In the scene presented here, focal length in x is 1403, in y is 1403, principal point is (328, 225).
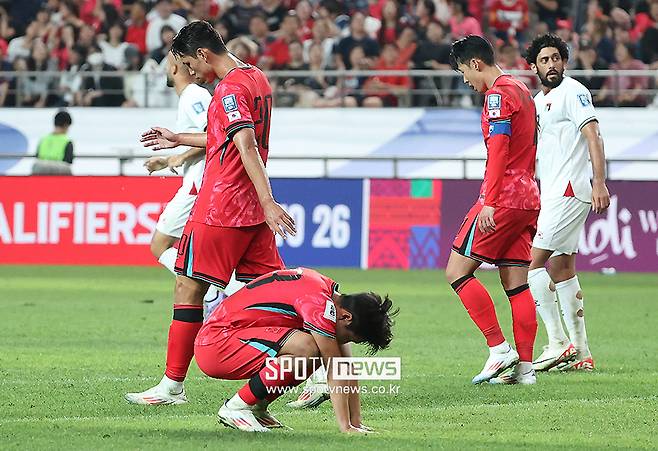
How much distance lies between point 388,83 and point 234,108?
51.4ft

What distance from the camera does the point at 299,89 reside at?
23.3 m

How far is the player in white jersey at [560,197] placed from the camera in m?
10.3

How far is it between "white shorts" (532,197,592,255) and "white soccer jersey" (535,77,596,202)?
2.5 inches

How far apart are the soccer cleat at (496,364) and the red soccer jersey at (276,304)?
233 centimetres

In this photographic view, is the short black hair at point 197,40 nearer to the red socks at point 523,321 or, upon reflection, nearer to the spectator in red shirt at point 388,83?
the red socks at point 523,321

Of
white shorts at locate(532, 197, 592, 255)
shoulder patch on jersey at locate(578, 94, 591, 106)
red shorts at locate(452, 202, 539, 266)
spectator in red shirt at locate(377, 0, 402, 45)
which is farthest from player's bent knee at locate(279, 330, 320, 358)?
spectator in red shirt at locate(377, 0, 402, 45)

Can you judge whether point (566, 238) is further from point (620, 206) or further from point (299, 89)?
point (299, 89)

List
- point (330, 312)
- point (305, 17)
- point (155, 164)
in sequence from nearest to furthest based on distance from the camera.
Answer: point (330, 312)
point (155, 164)
point (305, 17)

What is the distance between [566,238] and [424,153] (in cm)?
1255

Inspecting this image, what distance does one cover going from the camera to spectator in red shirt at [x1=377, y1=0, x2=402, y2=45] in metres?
23.9

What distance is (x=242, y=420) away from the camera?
6.99 m

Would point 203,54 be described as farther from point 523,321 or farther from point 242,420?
point 523,321

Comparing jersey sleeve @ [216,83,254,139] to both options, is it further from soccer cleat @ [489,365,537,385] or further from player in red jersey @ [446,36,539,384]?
soccer cleat @ [489,365,537,385]

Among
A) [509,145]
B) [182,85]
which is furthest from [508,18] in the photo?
[509,145]
